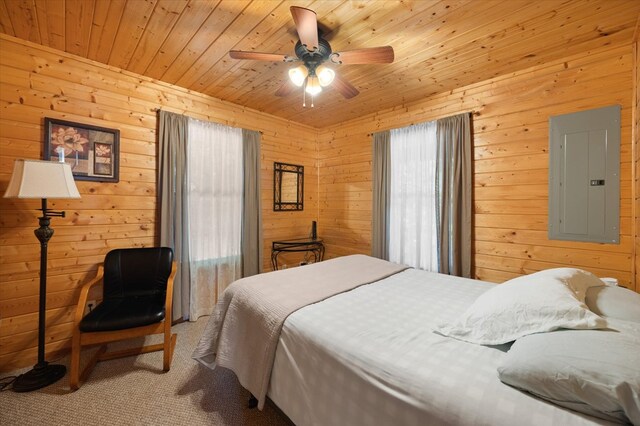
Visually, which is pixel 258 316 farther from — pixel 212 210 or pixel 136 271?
Result: pixel 212 210

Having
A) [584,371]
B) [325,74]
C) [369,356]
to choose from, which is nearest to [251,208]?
[325,74]

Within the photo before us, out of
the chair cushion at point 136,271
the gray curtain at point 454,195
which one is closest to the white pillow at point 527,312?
the gray curtain at point 454,195

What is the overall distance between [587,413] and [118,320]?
257cm

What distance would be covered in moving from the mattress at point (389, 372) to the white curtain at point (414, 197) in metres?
1.54

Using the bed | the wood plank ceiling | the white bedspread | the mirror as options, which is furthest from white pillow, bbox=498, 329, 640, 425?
the mirror

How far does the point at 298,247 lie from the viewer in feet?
13.8

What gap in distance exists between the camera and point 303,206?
4.34 m

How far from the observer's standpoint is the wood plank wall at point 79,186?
2133 millimetres

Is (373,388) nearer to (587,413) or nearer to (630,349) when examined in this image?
(587,413)

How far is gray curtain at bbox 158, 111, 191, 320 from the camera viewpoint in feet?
9.23

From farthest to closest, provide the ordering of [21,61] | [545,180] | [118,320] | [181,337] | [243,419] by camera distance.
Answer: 1. [181,337]
2. [545,180]
3. [21,61]
4. [118,320]
5. [243,419]

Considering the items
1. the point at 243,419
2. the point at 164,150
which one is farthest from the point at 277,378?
the point at 164,150

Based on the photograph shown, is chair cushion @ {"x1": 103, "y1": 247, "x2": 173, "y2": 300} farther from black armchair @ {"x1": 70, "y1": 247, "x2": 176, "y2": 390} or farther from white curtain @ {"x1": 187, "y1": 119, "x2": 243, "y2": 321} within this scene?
white curtain @ {"x1": 187, "y1": 119, "x2": 243, "y2": 321}

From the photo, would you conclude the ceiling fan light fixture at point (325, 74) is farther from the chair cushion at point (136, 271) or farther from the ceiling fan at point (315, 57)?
the chair cushion at point (136, 271)
